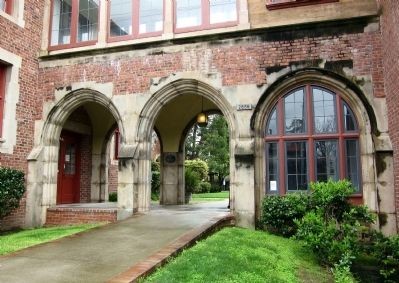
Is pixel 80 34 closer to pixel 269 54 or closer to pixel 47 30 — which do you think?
pixel 47 30

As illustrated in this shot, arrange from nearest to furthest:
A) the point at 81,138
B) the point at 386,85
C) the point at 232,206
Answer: the point at 386,85 → the point at 232,206 → the point at 81,138

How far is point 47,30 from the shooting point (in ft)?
36.9

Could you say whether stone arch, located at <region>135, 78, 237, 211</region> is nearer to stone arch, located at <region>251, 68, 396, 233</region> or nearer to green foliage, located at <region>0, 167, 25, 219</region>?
stone arch, located at <region>251, 68, 396, 233</region>

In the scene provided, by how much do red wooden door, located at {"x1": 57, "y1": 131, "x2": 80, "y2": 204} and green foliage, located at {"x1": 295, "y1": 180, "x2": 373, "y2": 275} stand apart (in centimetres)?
893

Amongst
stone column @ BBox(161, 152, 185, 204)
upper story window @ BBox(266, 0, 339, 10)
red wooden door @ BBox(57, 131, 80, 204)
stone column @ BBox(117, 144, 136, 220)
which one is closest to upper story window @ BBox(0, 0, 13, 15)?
red wooden door @ BBox(57, 131, 80, 204)

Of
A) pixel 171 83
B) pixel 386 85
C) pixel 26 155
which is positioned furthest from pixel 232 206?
pixel 26 155

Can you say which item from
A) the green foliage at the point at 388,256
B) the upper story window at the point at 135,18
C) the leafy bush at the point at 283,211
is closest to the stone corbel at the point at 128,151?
the upper story window at the point at 135,18

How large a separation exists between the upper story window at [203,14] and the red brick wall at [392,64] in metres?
3.52

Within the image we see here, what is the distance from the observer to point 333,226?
256 inches

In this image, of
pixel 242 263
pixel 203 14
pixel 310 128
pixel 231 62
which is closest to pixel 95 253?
pixel 242 263

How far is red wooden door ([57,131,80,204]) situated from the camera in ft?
42.1

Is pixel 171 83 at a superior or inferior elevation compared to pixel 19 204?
superior

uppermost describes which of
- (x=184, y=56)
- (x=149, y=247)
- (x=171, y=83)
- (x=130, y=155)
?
(x=184, y=56)

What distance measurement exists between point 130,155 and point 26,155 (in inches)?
126
